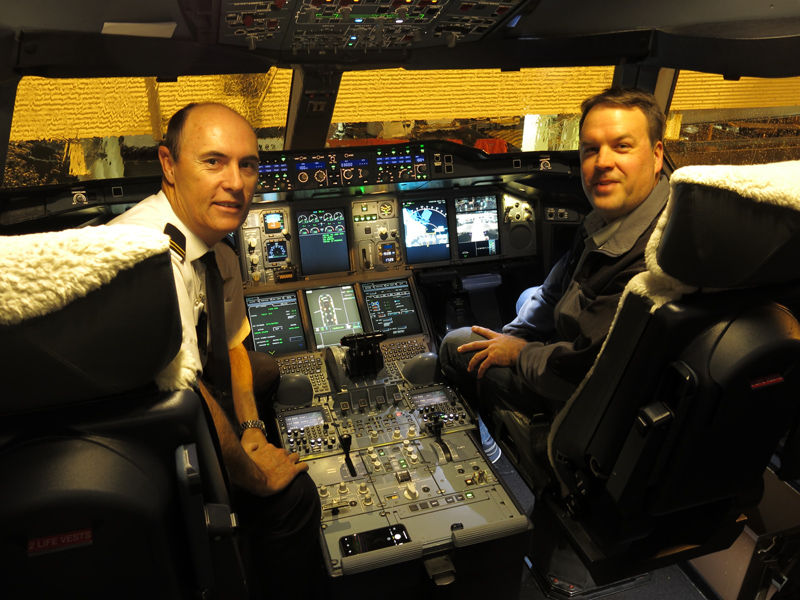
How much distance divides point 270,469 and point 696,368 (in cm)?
115

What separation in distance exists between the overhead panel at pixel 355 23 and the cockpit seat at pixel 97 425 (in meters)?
1.09

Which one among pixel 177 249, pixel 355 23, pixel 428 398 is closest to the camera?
pixel 177 249

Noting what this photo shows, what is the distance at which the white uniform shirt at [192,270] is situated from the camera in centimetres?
143

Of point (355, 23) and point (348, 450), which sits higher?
point (355, 23)

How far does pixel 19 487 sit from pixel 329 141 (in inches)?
90.4

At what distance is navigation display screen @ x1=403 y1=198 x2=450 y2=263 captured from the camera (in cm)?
293

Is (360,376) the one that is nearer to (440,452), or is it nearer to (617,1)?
(440,452)

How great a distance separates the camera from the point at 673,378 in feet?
4.03

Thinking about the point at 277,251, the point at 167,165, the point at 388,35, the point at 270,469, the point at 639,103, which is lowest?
the point at 270,469

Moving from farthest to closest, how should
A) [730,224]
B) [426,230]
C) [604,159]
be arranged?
[426,230], [604,159], [730,224]

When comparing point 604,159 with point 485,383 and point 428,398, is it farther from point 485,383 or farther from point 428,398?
point 428,398

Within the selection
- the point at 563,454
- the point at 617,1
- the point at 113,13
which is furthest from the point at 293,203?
the point at 563,454

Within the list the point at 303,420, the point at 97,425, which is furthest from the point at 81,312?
the point at 303,420

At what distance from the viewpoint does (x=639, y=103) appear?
1733 mm
